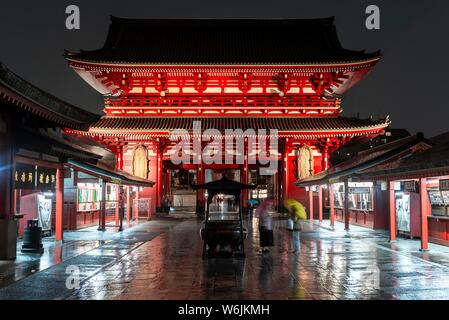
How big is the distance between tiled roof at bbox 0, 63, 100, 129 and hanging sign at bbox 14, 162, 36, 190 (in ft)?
6.21

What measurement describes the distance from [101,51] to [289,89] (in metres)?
15.2

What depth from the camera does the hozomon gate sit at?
3394 centimetres

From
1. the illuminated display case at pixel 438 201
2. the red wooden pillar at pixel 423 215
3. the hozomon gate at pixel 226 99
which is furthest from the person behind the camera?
the hozomon gate at pixel 226 99

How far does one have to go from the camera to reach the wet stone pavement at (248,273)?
10172mm

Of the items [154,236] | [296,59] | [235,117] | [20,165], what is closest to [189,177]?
[235,117]

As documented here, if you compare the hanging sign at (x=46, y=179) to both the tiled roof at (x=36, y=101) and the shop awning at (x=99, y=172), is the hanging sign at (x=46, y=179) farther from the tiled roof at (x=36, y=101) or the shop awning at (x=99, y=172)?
the tiled roof at (x=36, y=101)

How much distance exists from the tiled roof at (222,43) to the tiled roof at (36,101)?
12.0 m

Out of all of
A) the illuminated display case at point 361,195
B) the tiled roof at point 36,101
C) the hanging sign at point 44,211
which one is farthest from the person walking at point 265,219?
the illuminated display case at point 361,195

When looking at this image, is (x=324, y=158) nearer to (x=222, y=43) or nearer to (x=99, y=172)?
(x=222, y=43)

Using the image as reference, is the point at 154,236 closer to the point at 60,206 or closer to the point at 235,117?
the point at 60,206

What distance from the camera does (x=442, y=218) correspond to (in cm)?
1778

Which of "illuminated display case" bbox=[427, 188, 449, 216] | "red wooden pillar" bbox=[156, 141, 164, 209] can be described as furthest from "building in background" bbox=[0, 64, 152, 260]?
"illuminated display case" bbox=[427, 188, 449, 216]

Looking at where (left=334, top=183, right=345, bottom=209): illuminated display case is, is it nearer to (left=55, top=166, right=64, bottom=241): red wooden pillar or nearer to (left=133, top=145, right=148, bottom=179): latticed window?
(left=133, top=145, right=148, bottom=179): latticed window

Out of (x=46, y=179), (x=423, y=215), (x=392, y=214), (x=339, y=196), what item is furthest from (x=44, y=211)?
(x=339, y=196)
